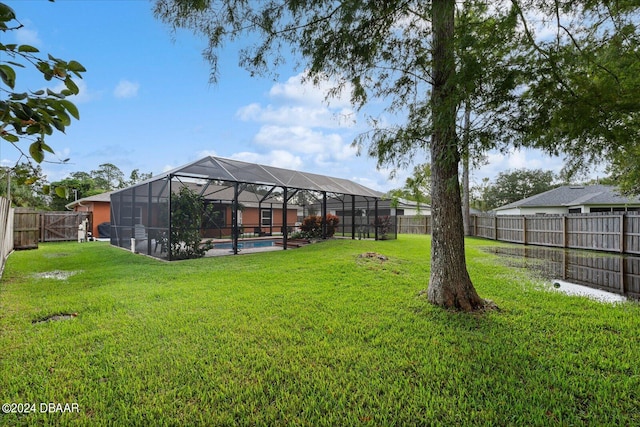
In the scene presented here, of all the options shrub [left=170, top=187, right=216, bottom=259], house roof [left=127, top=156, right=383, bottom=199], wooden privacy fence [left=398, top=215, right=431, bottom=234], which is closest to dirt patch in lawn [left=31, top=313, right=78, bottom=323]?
shrub [left=170, top=187, right=216, bottom=259]

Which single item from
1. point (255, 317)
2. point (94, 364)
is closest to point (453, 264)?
point (255, 317)

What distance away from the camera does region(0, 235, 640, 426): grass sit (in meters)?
2.05

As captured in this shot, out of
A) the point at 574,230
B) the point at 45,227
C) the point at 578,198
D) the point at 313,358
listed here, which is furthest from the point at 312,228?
the point at 578,198

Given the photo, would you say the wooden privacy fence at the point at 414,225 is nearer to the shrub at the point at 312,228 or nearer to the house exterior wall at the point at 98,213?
the shrub at the point at 312,228

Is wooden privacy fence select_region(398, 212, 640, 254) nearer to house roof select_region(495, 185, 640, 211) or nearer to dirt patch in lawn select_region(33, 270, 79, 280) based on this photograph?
house roof select_region(495, 185, 640, 211)

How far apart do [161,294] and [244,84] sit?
358cm

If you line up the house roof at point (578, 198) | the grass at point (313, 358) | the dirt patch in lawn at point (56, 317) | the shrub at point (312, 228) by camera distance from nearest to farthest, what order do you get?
the grass at point (313, 358)
the dirt patch in lawn at point (56, 317)
the shrub at point (312, 228)
the house roof at point (578, 198)

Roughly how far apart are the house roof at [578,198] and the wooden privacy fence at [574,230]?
7521 mm

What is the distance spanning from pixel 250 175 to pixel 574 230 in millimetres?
13241

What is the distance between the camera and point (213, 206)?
486 inches

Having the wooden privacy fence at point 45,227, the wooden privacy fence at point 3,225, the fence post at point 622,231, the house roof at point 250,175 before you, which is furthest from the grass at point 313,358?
the wooden privacy fence at point 45,227

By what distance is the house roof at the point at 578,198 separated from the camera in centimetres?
1866

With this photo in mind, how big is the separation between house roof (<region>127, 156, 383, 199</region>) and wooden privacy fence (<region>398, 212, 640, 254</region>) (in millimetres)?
7538

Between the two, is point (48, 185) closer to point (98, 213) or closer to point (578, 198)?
point (98, 213)
